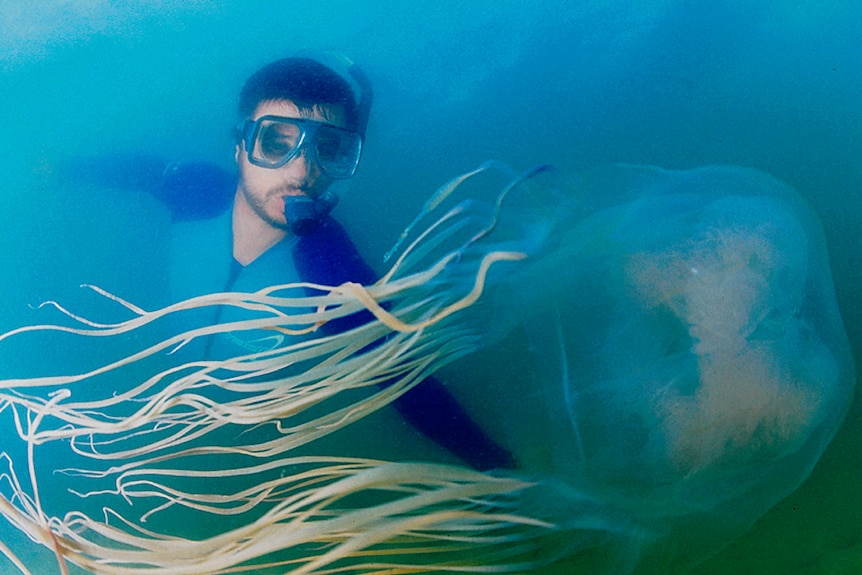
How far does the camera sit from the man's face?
1321 millimetres

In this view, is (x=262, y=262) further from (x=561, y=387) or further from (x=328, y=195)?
(x=561, y=387)

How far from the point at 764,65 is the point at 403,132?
81cm

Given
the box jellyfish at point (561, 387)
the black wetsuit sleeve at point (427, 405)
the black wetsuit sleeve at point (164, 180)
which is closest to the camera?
the box jellyfish at point (561, 387)

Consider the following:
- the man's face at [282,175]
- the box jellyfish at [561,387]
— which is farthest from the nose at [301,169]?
the box jellyfish at [561,387]

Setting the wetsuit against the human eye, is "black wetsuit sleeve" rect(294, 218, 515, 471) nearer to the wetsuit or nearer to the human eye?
the wetsuit

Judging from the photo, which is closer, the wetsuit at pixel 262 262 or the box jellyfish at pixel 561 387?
the box jellyfish at pixel 561 387

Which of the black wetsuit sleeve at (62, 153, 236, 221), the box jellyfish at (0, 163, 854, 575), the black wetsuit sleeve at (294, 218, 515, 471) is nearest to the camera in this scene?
the box jellyfish at (0, 163, 854, 575)

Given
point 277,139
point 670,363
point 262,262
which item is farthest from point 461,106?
point 670,363

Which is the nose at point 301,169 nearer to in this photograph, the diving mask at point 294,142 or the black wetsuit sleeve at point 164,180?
the diving mask at point 294,142

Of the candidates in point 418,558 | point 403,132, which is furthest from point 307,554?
point 403,132

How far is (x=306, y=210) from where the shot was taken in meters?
1.30

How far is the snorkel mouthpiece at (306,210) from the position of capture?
1.30 m

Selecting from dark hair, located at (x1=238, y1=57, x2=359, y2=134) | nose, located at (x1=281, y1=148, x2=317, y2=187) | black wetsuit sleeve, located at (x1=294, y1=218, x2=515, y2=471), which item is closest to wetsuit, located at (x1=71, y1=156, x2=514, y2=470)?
black wetsuit sleeve, located at (x1=294, y1=218, x2=515, y2=471)

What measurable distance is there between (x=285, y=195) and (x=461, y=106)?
1.47 feet
